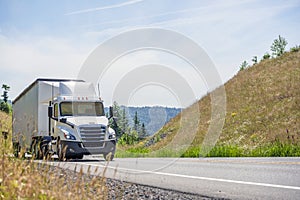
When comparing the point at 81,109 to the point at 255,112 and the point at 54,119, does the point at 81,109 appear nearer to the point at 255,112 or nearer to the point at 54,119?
the point at 54,119

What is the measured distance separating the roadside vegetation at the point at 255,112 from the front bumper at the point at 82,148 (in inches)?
176

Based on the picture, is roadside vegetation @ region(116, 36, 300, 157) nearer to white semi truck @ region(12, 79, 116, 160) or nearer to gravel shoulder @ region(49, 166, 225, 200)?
white semi truck @ region(12, 79, 116, 160)

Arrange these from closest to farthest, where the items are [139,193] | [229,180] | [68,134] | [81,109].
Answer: [139,193] < [229,180] < [68,134] < [81,109]

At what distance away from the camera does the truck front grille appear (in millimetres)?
18750

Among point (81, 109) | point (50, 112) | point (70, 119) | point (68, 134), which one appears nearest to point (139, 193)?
point (68, 134)

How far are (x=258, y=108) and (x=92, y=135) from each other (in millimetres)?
25484

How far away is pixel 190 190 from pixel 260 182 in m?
1.41

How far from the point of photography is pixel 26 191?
430 cm

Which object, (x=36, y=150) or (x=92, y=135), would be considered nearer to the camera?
(x=36, y=150)

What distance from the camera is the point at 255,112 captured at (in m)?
41.0

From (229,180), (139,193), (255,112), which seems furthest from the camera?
(255,112)

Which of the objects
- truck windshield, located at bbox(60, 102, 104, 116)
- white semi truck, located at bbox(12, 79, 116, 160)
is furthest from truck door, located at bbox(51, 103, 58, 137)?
truck windshield, located at bbox(60, 102, 104, 116)

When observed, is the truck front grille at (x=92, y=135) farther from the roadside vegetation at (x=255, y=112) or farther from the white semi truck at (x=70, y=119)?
the roadside vegetation at (x=255, y=112)

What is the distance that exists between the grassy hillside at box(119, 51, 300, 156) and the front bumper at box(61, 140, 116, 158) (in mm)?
4715
